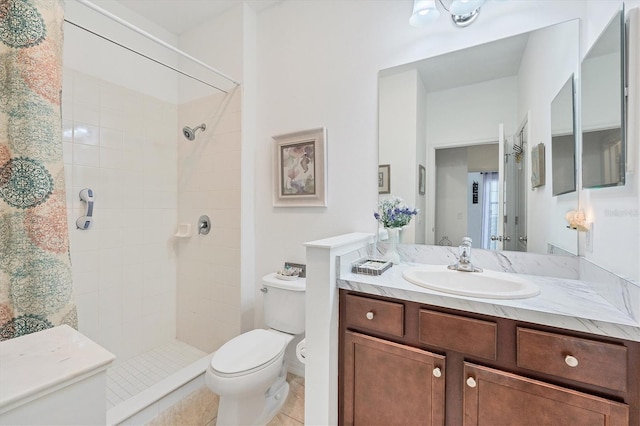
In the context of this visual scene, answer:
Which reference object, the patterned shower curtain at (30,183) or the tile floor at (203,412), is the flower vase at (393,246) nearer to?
the tile floor at (203,412)

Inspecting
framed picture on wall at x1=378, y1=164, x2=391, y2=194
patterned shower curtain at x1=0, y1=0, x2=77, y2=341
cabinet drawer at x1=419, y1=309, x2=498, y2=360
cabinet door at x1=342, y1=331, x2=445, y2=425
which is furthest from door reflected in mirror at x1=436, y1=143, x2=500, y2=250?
patterned shower curtain at x1=0, y1=0, x2=77, y2=341

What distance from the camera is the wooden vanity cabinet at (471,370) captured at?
2.85ft

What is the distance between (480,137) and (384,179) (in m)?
0.54

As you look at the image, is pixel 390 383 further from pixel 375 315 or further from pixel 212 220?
pixel 212 220

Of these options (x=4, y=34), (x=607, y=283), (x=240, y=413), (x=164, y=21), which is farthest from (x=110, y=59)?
(x=607, y=283)

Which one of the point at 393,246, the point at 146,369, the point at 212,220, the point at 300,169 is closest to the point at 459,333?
the point at 393,246

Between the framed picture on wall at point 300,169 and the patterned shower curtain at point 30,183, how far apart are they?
1.22 metres

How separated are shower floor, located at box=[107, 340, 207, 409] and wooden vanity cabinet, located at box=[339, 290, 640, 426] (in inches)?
57.1

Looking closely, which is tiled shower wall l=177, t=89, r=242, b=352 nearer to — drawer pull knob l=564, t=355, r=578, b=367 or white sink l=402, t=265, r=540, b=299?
white sink l=402, t=265, r=540, b=299

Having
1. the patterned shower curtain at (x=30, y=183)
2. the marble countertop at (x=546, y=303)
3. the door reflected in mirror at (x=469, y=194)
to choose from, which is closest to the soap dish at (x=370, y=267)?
the marble countertop at (x=546, y=303)

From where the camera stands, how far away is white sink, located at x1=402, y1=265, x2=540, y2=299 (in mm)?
1185

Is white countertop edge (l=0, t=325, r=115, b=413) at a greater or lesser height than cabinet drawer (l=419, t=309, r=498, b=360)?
greater

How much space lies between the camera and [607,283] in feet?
3.30

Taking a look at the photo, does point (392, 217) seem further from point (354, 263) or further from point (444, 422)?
point (444, 422)
